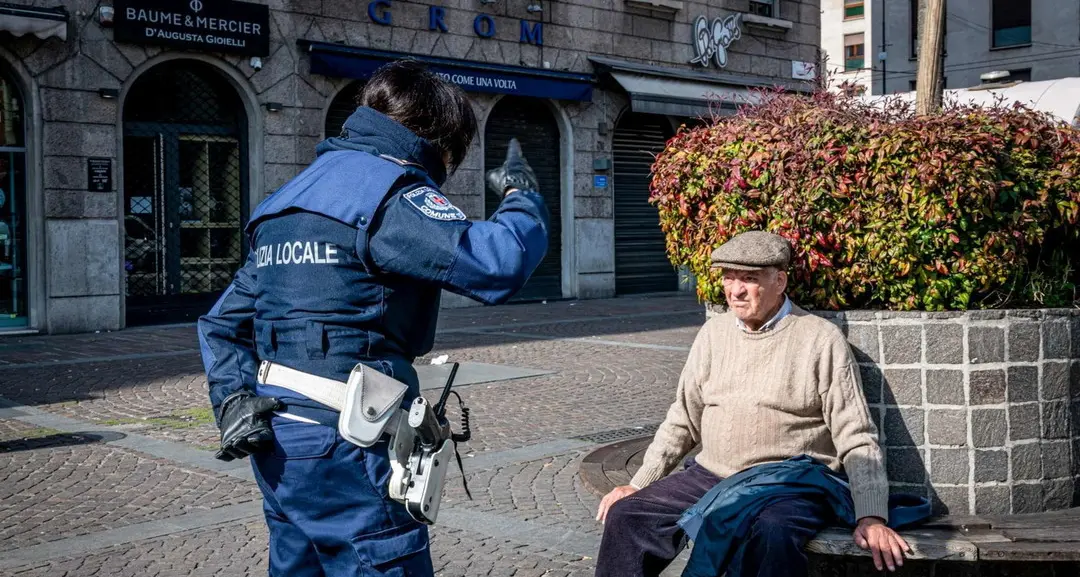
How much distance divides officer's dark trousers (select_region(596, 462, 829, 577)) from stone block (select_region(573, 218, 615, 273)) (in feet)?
49.9

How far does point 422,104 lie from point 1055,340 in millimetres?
2672

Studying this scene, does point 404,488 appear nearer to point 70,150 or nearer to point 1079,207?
point 1079,207

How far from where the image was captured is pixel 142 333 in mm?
13570

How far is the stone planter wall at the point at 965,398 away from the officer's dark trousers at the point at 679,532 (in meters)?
0.80

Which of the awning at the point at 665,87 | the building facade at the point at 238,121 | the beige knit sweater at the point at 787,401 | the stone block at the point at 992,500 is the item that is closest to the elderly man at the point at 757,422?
the beige knit sweater at the point at 787,401

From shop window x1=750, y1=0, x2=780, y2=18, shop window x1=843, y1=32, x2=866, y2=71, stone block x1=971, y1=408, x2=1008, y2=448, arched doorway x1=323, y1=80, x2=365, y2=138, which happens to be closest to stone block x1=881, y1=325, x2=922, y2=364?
stone block x1=971, y1=408, x2=1008, y2=448

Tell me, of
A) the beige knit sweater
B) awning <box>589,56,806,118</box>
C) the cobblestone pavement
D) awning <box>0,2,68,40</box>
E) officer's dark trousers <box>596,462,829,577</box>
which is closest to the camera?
officer's dark trousers <box>596,462,829,577</box>

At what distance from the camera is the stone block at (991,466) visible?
4.15m

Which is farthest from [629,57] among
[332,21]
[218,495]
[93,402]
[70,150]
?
[218,495]

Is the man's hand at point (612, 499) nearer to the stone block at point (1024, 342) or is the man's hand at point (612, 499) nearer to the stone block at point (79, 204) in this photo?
the stone block at point (1024, 342)

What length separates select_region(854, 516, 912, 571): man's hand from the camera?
10.9ft

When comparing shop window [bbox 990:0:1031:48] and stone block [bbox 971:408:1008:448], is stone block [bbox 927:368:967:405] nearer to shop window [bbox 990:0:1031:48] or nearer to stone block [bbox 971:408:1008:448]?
stone block [bbox 971:408:1008:448]

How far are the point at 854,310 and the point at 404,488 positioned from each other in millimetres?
2257

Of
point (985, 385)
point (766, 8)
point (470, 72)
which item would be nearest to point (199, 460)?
point (985, 385)
